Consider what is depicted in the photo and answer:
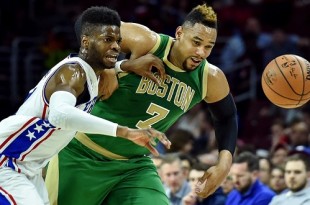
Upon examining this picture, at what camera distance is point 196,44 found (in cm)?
598

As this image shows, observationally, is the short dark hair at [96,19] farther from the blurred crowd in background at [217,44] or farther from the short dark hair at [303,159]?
the blurred crowd in background at [217,44]

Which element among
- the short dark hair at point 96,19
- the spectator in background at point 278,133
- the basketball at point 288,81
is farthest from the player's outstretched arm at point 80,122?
the spectator in background at point 278,133

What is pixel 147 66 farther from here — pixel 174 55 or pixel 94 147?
pixel 94 147

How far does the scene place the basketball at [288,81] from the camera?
647 centimetres

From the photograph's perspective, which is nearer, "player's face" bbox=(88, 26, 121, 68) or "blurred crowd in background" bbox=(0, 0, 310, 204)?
"player's face" bbox=(88, 26, 121, 68)

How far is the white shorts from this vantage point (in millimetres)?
5012

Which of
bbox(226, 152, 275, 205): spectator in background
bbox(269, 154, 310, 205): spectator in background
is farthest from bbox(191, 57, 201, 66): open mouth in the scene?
bbox(226, 152, 275, 205): spectator in background

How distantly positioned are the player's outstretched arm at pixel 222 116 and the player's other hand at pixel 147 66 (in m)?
0.42

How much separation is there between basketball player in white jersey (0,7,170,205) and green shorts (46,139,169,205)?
0.54 metres

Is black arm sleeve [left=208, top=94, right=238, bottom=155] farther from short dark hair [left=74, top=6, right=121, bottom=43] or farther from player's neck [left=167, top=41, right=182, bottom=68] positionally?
short dark hair [left=74, top=6, right=121, bottom=43]

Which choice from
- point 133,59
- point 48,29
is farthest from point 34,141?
point 48,29

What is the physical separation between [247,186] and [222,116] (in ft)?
9.07

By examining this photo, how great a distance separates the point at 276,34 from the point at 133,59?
28.5ft

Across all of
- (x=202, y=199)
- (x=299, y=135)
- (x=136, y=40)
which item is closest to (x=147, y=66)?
(x=136, y=40)
